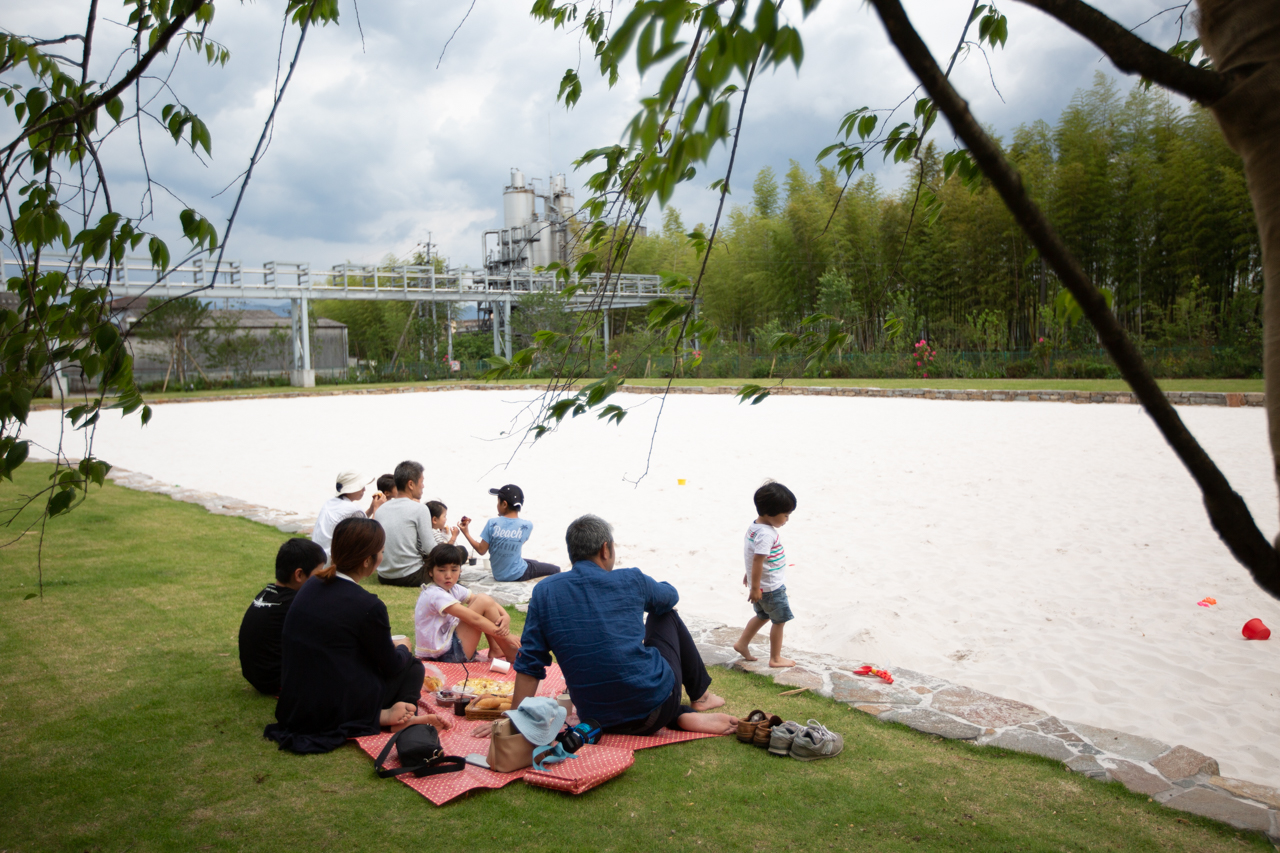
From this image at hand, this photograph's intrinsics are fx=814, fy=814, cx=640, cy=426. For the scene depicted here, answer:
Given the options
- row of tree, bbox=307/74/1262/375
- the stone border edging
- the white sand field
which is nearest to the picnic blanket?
the white sand field

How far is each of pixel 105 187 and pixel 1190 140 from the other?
22620mm

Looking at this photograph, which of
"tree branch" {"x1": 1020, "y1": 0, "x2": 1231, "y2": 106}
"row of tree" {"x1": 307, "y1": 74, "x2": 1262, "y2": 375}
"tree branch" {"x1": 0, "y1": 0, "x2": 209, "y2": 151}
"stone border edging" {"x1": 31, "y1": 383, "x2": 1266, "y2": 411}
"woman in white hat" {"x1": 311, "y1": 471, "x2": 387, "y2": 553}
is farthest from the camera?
"row of tree" {"x1": 307, "y1": 74, "x2": 1262, "y2": 375}

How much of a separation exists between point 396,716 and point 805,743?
143cm

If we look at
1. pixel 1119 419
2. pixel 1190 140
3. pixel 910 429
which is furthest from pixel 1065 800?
pixel 1190 140

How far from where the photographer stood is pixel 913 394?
1862 centimetres

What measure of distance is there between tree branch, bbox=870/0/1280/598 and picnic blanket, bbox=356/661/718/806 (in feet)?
6.27

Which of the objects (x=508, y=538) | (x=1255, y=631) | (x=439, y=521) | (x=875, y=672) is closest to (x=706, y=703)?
(x=875, y=672)

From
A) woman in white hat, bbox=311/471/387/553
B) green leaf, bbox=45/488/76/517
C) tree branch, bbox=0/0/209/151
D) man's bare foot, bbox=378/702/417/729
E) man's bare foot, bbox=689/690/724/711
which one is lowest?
man's bare foot, bbox=689/690/724/711

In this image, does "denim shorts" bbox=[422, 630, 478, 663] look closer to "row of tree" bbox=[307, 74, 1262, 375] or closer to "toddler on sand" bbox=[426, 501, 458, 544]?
"toddler on sand" bbox=[426, 501, 458, 544]

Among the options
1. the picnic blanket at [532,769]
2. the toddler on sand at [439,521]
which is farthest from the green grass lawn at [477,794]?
the toddler on sand at [439,521]

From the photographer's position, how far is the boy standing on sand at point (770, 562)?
3.69 m

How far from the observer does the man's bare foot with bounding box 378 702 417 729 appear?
9.52ft

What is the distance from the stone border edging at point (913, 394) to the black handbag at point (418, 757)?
9.03m

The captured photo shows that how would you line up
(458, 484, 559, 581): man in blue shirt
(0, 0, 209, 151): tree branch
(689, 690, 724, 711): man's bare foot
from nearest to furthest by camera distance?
(0, 0, 209, 151): tree branch
(689, 690, 724, 711): man's bare foot
(458, 484, 559, 581): man in blue shirt
